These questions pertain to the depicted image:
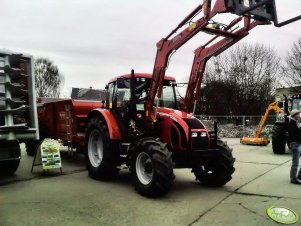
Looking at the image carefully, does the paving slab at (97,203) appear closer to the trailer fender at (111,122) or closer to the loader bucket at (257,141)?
the trailer fender at (111,122)

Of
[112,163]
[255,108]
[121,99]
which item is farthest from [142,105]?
[255,108]

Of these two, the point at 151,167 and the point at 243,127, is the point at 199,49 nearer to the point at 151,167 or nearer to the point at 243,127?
the point at 151,167

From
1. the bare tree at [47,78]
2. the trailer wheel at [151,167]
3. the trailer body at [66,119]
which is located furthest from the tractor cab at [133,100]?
the bare tree at [47,78]

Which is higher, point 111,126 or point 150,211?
point 111,126

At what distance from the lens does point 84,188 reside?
7176mm

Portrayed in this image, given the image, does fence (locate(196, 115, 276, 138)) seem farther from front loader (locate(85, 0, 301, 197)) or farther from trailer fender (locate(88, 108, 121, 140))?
trailer fender (locate(88, 108, 121, 140))

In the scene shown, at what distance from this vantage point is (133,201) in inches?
243

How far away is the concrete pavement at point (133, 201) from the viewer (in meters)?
5.16

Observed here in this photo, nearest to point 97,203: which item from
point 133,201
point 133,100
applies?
point 133,201

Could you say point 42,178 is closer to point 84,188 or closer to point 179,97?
point 84,188

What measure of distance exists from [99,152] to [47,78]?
38.8 m

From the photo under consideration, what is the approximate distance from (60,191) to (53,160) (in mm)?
→ 1846

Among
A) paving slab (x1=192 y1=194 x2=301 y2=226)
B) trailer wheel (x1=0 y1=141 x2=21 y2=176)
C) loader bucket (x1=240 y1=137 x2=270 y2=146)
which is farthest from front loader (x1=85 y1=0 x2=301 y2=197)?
loader bucket (x1=240 y1=137 x2=270 y2=146)

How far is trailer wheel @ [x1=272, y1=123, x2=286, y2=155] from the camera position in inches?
512
